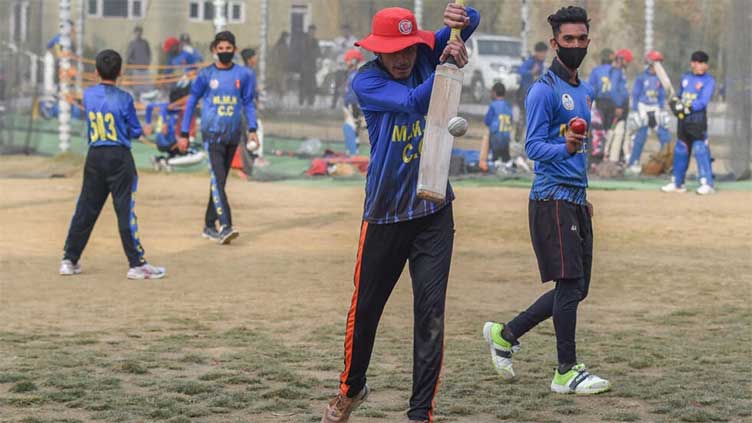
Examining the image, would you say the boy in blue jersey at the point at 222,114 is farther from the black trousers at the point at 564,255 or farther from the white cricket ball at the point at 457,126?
the white cricket ball at the point at 457,126

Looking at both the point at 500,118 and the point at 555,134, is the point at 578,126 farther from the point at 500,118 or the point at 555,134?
the point at 500,118

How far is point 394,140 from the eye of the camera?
634cm

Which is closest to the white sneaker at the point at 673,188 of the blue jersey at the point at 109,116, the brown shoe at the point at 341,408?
the blue jersey at the point at 109,116

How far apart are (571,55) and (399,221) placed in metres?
1.56

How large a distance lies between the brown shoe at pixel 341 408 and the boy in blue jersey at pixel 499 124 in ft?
51.5

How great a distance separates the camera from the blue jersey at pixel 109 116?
11695 millimetres

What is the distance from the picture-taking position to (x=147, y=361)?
8.40m

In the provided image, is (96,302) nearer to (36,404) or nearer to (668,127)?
(36,404)

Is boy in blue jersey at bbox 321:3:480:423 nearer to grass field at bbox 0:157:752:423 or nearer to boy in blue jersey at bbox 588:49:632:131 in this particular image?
grass field at bbox 0:157:752:423

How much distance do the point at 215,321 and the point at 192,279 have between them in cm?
220

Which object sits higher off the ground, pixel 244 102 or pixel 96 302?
pixel 244 102

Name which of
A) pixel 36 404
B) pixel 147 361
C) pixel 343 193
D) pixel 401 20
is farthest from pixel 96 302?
pixel 343 193

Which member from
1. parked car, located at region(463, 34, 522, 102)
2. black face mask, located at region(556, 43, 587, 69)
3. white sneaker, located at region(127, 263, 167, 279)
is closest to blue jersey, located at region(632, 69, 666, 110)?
parked car, located at region(463, 34, 522, 102)

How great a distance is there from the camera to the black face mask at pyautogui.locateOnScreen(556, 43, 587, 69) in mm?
7340
